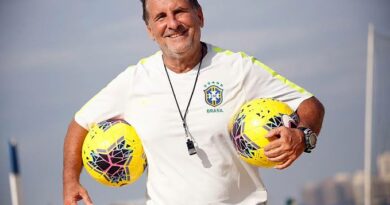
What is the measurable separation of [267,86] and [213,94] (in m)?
0.39

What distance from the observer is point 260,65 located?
6.48 m

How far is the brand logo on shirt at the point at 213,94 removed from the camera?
20.9ft

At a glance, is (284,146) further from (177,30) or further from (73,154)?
(73,154)

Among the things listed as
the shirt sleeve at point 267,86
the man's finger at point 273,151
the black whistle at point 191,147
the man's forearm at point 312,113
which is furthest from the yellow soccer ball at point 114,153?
the man's forearm at point 312,113

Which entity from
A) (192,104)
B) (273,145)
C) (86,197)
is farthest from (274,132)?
(86,197)

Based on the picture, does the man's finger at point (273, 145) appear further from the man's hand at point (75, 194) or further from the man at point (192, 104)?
the man's hand at point (75, 194)

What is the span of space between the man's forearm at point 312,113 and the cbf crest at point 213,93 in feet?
1.84

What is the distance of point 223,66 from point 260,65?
26 centimetres

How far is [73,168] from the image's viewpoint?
6746 mm

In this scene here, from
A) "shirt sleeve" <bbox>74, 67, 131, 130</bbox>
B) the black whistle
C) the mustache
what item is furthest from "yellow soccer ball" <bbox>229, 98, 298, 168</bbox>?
"shirt sleeve" <bbox>74, 67, 131, 130</bbox>

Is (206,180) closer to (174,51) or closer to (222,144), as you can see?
(222,144)

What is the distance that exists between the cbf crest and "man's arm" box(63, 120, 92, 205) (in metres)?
1.01

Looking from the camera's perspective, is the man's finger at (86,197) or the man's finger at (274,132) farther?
the man's finger at (86,197)

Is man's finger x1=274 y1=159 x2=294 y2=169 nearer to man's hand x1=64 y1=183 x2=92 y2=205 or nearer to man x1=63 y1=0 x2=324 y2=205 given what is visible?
man x1=63 y1=0 x2=324 y2=205
